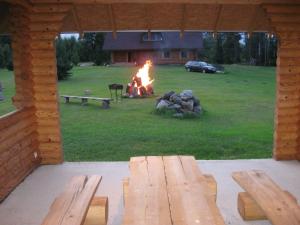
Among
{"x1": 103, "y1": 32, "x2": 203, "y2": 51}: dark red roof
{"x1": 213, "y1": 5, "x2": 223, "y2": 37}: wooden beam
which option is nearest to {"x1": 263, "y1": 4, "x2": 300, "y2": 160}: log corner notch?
{"x1": 213, "y1": 5, "x2": 223, "y2": 37}: wooden beam

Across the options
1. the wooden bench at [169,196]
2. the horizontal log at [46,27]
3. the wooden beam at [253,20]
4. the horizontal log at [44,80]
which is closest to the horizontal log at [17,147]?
the horizontal log at [44,80]

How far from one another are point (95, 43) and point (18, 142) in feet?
130

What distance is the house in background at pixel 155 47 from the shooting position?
39.6 meters

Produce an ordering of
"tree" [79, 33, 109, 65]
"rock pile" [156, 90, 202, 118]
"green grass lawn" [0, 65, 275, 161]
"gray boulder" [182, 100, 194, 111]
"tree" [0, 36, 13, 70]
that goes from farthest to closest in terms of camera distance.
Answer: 1. "tree" [79, 33, 109, 65]
2. "tree" [0, 36, 13, 70]
3. "gray boulder" [182, 100, 194, 111]
4. "rock pile" [156, 90, 202, 118]
5. "green grass lawn" [0, 65, 275, 161]

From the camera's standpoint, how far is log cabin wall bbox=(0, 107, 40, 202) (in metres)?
5.10

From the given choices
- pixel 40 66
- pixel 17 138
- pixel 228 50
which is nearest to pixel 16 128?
pixel 17 138

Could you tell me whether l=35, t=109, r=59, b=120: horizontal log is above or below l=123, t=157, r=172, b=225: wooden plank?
above

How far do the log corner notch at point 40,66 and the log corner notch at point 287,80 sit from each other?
348 cm

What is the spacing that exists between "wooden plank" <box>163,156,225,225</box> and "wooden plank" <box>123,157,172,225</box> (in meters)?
0.06

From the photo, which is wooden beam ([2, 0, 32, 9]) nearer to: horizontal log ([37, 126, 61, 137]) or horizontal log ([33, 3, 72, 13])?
horizontal log ([33, 3, 72, 13])

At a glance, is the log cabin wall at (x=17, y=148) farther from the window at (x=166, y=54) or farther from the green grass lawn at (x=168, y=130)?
the window at (x=166, y=54)

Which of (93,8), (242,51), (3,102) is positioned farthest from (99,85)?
(242,51)

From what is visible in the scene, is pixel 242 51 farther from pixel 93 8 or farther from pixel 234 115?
pixel 93 8

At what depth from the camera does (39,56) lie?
6.29 metres
